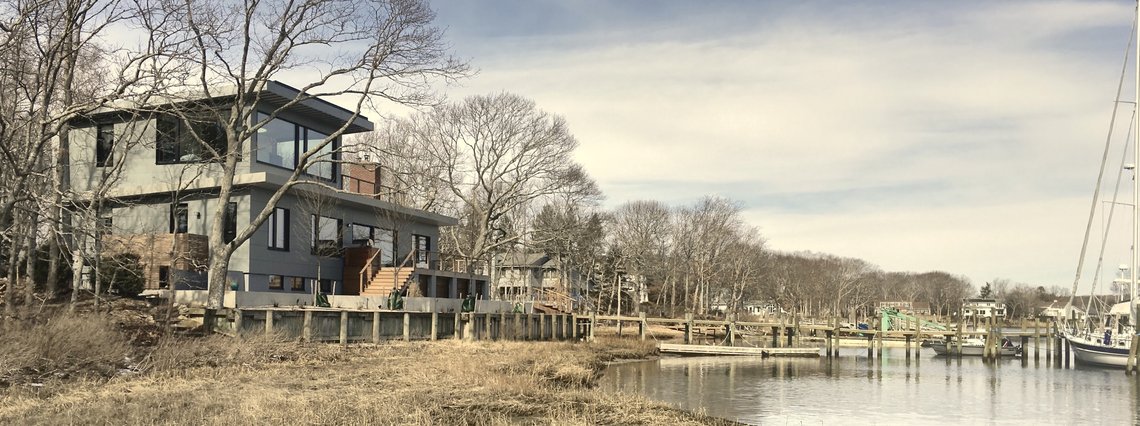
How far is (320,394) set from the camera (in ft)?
58.4

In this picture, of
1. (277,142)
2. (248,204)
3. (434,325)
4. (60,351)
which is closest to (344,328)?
(434,325)

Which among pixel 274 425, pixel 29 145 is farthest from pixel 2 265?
pixel 274 425

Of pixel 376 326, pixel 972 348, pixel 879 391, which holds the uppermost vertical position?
pixel 376 326

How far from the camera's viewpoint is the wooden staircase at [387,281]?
137ft

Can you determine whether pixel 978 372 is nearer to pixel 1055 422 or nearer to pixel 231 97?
pixel 1055 422

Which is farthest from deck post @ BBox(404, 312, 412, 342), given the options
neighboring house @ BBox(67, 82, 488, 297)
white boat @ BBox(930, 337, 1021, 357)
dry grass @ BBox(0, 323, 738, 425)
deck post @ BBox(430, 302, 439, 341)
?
white boat @ BBox(930, 337, 1021, 357)

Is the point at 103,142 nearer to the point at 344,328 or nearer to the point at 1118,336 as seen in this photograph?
the point at 344,328

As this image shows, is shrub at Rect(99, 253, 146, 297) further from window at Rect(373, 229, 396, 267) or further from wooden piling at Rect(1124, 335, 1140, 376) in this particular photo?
wooden piling at Rect(1124, 335, 1140, 376)

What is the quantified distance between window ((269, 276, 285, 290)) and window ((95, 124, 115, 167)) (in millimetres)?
8890

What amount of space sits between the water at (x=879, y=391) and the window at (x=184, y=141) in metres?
18.6

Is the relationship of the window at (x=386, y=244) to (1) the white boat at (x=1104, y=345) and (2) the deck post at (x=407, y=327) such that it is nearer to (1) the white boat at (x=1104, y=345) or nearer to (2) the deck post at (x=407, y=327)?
(2) the deck post at (x=407, y=327)

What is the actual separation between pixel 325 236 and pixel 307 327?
1194 cm

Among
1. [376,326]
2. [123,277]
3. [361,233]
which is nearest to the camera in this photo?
[123,277]

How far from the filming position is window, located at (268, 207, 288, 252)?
3919cm
